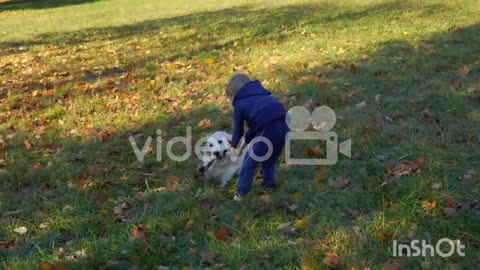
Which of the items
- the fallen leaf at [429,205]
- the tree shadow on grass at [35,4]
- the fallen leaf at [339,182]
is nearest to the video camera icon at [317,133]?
the fallen leaf at [339,182]

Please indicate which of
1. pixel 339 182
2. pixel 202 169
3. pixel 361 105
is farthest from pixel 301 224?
pixel 361 105

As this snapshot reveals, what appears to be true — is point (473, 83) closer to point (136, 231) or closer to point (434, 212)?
point (434, 212)

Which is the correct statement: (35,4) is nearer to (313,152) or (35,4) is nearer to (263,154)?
(313,152)

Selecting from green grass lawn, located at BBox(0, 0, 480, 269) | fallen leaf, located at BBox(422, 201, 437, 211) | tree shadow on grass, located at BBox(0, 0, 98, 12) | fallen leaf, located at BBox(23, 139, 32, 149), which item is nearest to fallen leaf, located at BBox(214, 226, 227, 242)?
green grass lawn, located at BBox(0, 0, 480, 269)

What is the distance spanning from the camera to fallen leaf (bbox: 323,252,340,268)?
342 centimetres

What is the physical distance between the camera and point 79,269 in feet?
11.9

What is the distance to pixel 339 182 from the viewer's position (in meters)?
4.69

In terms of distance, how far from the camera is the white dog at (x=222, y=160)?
4871mm

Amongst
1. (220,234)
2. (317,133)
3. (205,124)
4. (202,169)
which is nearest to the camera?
(220,234)

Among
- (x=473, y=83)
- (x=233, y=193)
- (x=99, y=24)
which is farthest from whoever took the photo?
(x=99, y=24)

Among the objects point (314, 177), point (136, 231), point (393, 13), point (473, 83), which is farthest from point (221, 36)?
point (136, 231)

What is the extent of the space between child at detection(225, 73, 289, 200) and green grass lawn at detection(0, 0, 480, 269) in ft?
0.86

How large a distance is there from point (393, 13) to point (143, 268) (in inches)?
440

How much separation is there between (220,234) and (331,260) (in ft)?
2.92
